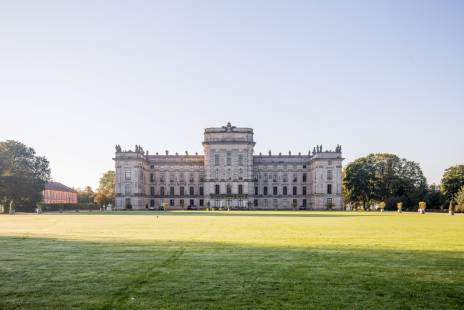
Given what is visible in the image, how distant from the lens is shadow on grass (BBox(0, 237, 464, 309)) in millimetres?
7996

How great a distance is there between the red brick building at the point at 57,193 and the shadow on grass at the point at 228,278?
107 metres

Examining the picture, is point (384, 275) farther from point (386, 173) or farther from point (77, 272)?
point (386, 173)

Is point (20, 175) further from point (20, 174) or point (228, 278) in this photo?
point (228, 278)

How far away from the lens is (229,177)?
317ft

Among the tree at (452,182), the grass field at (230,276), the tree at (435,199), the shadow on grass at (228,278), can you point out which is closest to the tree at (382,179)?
the tree at (435,199)

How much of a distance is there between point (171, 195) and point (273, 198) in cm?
2079

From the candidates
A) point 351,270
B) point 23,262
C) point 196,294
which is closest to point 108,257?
point 23,262

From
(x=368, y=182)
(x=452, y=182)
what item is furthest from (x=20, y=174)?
(x=452, y=182)

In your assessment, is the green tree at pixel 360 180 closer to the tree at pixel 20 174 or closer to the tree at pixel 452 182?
the tree at pixel 452 182

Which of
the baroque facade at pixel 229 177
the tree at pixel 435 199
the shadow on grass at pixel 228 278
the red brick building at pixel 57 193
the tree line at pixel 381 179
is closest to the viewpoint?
the shadow on grass at pixel 228 278

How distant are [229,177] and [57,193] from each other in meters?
56.9

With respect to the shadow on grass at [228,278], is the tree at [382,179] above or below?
above

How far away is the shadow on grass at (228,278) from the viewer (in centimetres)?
800

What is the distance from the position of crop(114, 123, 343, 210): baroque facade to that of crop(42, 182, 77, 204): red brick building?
1141 inches
